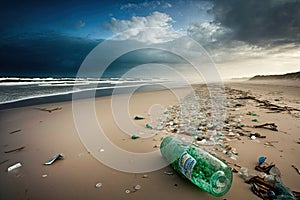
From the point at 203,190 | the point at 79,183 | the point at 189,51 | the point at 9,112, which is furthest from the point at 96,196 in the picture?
the point at 189,51

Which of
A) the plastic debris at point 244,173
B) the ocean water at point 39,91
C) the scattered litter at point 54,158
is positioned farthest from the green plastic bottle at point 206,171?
the ocean water at point 39,91

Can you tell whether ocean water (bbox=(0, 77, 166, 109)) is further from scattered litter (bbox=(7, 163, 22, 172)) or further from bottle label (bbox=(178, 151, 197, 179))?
bottle label (bbox=(178, 151, 197, 179))

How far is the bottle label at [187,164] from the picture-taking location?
139cm

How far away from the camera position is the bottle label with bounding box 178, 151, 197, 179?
54.7 inches

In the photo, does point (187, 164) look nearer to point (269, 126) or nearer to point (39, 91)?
point (269, 126)

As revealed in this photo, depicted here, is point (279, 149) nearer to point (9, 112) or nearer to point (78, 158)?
point (78, 158)

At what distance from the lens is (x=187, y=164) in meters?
1.42

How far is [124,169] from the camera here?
5.90 feet

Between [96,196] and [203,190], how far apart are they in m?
0.96

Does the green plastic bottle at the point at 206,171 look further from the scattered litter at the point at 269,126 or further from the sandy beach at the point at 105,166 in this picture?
the scattered litter at the point at 269,126

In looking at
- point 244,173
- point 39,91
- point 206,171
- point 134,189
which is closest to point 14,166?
point 134,189

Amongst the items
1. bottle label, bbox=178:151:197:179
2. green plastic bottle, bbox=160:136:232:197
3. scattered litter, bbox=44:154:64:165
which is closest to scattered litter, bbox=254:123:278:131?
green plastic bottle, bbox=160:136:232:197

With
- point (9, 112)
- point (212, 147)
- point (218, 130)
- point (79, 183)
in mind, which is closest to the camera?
point (79, 183)

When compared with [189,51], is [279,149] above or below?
below
